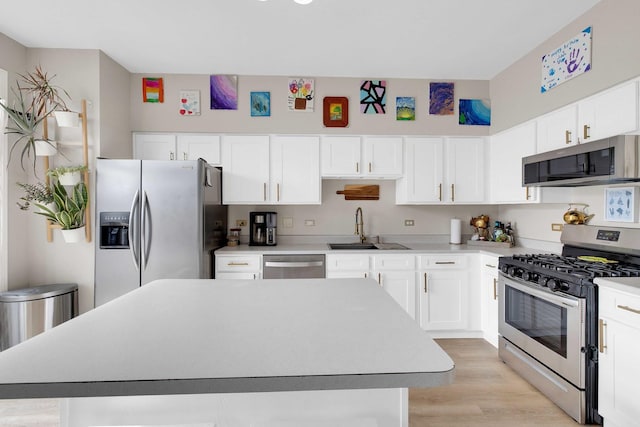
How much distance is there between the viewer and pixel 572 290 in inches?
81.9

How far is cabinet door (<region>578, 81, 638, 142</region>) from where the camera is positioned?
211 cm

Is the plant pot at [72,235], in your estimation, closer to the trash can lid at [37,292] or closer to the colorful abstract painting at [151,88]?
the trash can lid at [37,292]

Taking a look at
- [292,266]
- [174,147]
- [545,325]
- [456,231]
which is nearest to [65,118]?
A: [174,147]

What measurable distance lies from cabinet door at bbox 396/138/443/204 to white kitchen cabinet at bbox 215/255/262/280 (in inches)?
66.5

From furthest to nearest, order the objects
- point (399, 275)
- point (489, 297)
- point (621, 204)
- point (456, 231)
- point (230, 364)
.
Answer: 1. point (456, 231)
2. point (399, 275)
3. point (489, 297)
4. point (621, 204)
5. point (230, 364)

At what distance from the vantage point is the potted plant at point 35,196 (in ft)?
9.38

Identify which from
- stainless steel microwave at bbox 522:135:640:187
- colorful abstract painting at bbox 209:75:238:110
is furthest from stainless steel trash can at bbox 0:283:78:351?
stainless steel microwave at bbox 522:135:640:187

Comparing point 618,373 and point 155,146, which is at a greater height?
point 155,146

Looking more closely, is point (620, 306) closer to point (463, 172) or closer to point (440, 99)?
point (463, 172)

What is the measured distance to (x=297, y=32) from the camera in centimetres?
280

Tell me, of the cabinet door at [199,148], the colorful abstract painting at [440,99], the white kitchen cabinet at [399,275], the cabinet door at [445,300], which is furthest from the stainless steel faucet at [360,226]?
the cabinet door at [199,148]

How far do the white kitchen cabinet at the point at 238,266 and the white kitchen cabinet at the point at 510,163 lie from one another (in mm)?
2459

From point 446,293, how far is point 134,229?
9.52 feet

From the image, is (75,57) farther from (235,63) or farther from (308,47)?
(308,47)
